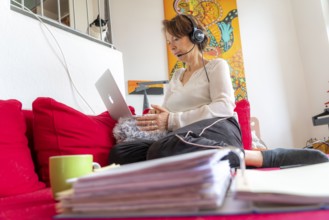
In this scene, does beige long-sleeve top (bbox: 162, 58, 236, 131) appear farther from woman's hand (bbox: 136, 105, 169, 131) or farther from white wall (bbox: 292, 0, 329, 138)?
white wall (bbox: 292, 0, 329, 138)

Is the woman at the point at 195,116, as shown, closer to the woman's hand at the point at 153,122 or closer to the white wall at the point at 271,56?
the woman's hand at the point at 153,122

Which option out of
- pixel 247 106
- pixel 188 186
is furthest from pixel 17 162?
pixel 247 106

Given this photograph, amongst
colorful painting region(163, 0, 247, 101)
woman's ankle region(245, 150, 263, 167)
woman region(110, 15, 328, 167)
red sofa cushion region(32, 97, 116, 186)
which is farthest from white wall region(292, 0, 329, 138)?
red sofa cushion region(32, 97, 116, 186)

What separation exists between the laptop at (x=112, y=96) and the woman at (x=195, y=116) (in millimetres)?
85

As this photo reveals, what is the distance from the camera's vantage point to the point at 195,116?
3.37 ft

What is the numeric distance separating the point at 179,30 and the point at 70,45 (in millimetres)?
574

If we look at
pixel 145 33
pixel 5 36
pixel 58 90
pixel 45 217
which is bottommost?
pixel 45 217

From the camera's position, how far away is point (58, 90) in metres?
1.24

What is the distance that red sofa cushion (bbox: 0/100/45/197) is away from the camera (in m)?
0.72

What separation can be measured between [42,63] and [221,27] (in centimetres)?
193

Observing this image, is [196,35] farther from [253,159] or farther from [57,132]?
[57,132]

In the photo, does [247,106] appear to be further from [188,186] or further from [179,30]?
[188,186]

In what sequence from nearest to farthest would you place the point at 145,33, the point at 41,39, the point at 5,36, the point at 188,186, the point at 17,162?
the point at 188,186 → the point at 17,162 → the point at 5,36 → the point at 41,39 → the point at 145,33

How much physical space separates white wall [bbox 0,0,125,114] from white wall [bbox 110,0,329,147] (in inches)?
35.2
